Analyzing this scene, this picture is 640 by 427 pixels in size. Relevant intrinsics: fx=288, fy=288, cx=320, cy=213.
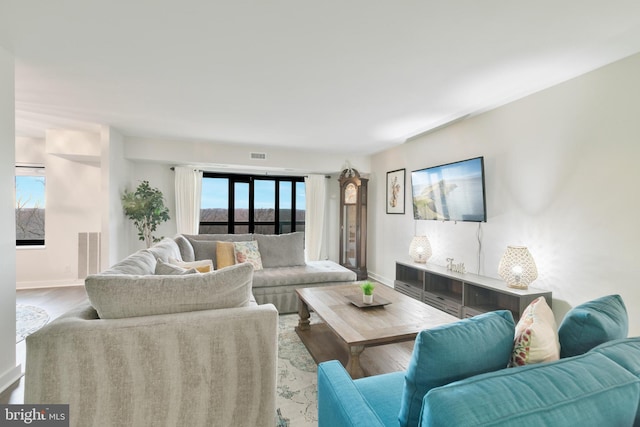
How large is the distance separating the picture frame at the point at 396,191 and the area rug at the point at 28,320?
4809 mm

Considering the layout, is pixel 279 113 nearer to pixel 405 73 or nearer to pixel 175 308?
pixel 405 73

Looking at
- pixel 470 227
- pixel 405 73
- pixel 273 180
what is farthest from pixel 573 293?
pixel 273 180

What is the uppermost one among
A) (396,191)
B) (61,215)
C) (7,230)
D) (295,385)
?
(396,191)

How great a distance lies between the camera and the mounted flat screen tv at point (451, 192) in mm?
3207

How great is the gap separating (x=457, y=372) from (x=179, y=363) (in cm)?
127

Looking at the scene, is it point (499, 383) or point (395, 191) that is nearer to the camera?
point (499, 383)

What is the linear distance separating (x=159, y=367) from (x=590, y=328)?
179 centimetres

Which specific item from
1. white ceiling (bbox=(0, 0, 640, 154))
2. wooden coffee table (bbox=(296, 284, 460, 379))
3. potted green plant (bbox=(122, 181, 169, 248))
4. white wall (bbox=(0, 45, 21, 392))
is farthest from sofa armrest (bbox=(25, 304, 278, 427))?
potted green plant (bbox=(122, 181, 169, 248))

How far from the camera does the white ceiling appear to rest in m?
1.68

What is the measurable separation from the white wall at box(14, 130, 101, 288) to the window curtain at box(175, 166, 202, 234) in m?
1.25

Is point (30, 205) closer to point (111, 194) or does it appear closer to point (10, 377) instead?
point (111, 194)

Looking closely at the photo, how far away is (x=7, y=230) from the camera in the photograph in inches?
85.9

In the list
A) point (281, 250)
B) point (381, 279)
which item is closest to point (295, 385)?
point (281, 250)

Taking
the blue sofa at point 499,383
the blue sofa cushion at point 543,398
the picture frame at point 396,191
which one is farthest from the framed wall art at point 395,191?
the blue sofa cushion at point 543,398
